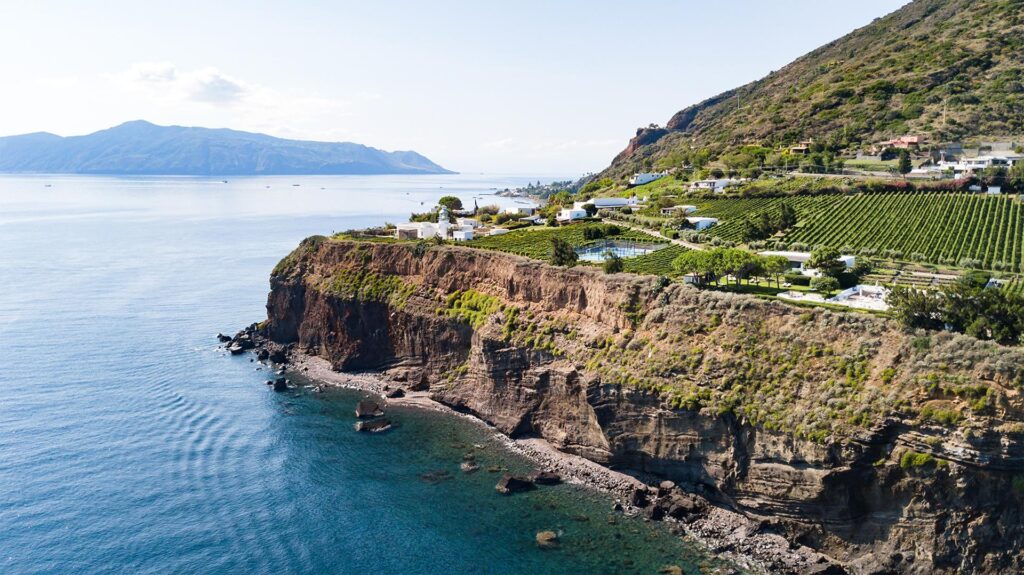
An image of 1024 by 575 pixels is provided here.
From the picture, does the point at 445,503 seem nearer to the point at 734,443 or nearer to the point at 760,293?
the point at 734,443

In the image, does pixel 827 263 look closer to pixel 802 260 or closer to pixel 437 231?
pixel 802 260

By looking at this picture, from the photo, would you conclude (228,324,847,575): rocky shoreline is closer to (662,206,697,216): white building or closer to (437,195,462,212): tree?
(662,206,697,216): white building

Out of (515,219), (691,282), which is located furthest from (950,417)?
(515,219)

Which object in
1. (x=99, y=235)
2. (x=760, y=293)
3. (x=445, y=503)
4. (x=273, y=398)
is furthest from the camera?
(x=99, y=235)

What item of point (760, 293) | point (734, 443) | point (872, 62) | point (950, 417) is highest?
point (872, 62)

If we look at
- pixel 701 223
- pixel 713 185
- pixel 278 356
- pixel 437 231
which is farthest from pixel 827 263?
pixel 278 356

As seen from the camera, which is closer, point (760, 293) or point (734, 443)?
point (734, 443)
